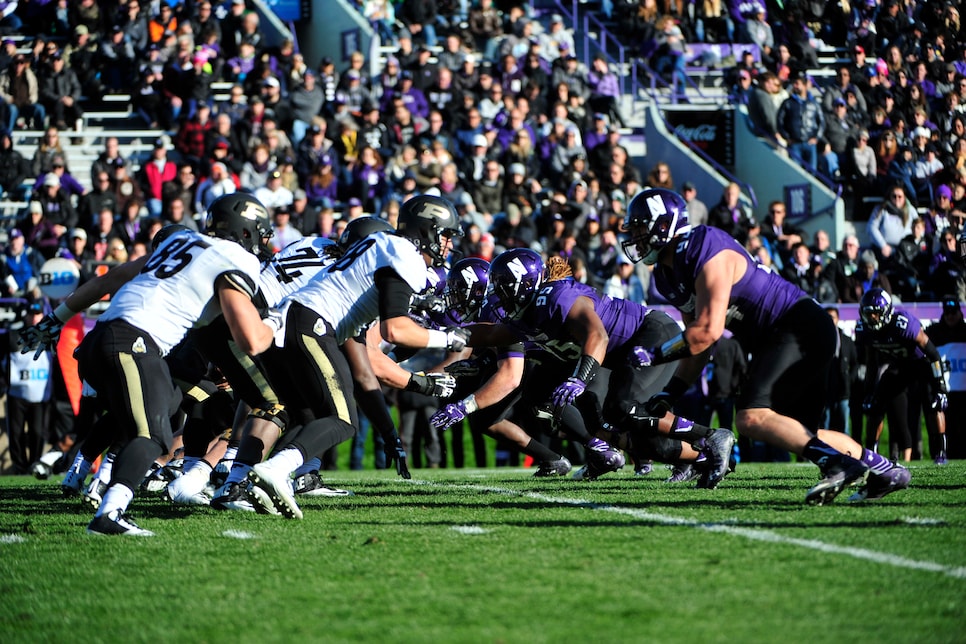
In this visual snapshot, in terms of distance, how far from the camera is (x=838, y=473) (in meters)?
6.29

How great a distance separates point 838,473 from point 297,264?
3.88 m

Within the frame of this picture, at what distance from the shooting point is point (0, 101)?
16.8 m

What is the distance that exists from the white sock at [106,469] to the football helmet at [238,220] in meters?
2.10

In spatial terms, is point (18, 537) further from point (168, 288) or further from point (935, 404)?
point (935, 404)

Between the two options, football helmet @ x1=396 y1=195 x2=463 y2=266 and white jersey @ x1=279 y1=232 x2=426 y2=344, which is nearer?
white jersey @ x1=279 y1=232 x2=426 y2=344

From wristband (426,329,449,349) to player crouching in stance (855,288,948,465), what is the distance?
5.26 m

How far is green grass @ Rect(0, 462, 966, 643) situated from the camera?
386 centimetres

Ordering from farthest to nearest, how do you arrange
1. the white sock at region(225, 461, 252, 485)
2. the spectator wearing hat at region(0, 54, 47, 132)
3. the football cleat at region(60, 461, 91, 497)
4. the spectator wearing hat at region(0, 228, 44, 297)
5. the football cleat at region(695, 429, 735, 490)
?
the spectator wearing hat at region(0, 54, 47, 132) < the spectator wearing hat at region(0, 228, 44, 297) < the football cleat at region(60, 461, 91, 497) < the football cleat at region(695, 429, 735, 490) < the white sock at region(225, 461, 252, 485)

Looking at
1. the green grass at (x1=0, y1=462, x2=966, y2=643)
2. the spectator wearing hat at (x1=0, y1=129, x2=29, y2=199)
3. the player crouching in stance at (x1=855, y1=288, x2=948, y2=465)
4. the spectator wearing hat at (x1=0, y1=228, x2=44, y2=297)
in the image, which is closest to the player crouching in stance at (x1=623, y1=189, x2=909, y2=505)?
the green grass at (x1=0, y1=462, x2=966, y2=643)

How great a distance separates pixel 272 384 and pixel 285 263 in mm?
1810

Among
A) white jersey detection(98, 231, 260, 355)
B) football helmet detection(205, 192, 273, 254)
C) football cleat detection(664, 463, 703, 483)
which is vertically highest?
football helmet detection(205, 192, 273, 254)

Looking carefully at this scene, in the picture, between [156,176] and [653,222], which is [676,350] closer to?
[653,222]

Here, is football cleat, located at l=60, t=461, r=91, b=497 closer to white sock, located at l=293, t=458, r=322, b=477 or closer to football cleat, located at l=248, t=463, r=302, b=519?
white sock, located at l=293, t=458, r=322, b=477

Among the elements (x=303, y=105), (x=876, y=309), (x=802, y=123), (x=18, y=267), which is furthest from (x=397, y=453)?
(x=802, y=123)
